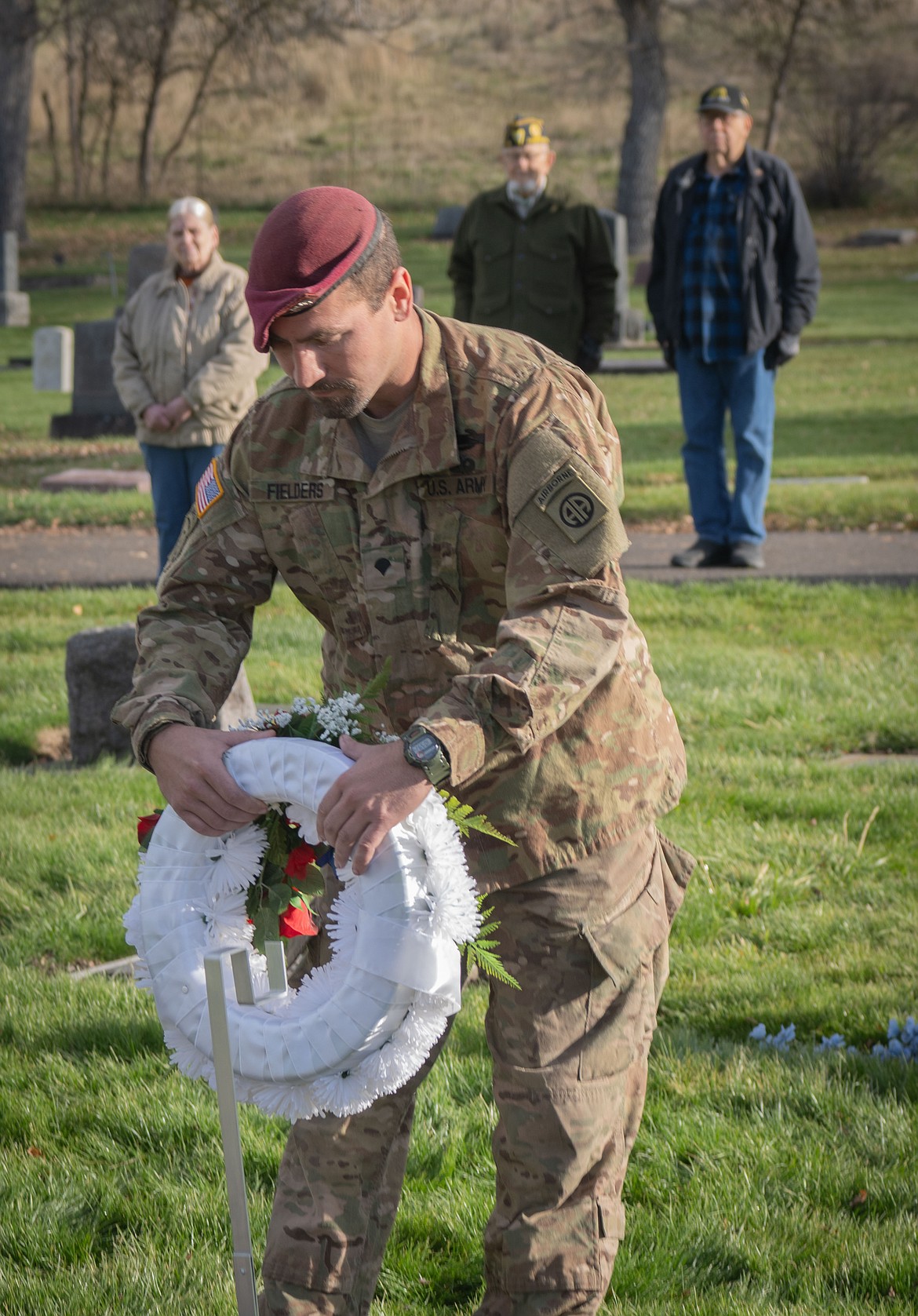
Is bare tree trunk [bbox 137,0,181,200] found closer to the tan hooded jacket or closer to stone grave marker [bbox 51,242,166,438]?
stone grave marker [bbox 51,242,166,438]

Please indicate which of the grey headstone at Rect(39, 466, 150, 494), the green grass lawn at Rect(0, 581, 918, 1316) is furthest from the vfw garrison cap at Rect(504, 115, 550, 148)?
the grey headstone at Rect(39, 466, 150, 494)

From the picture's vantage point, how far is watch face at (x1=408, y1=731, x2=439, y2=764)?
6.84ft

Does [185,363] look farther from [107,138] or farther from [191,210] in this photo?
[107,138]

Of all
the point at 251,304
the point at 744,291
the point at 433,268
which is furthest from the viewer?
the point at 433,268

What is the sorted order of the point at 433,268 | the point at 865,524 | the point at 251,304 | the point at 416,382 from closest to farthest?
the point at 251,304 → the point at 416,382 → the point at 865,524 → the point at 433,268

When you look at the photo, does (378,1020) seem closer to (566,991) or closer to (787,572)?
(566,991)

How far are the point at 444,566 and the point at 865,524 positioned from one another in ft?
26.7

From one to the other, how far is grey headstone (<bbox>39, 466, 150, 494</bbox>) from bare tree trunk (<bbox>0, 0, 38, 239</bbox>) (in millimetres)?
26214

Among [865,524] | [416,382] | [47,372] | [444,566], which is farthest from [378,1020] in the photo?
[47,372]

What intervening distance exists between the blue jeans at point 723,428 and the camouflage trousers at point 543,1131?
19.6ft

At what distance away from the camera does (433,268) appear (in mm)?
30906

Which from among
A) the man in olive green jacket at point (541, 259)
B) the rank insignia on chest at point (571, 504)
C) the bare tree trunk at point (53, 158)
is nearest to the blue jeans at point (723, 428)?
the man in olive green jacket at point (541, 259)

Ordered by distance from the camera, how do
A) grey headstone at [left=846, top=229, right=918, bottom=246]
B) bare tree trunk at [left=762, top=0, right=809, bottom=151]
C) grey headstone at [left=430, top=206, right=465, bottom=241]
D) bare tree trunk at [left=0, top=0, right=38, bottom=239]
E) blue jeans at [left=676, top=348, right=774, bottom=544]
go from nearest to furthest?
blue jeans at [left=676, top=348, right=774, bottom=544]
grey headstone at [left=430, top=206, right=465, bottom=241]
bare tree trunk at [left=0, top=0, right=38, bottom=239]
grey headstone at [left=846, top=229, right=918, bottom=246]
bare tree trunk at [left=762, top=0, right=809, bottom=151]

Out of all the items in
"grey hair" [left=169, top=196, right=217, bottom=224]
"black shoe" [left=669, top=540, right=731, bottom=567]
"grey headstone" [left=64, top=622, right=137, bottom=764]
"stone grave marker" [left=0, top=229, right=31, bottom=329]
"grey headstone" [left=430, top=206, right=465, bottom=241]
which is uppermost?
"grey hair" [left=169, top=196, right=217, bottom=224]
